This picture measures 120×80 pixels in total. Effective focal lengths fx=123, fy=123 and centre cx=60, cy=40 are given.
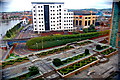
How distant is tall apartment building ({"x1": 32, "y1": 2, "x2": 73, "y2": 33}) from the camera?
461 inches

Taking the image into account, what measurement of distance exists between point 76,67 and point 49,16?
7.91 meters

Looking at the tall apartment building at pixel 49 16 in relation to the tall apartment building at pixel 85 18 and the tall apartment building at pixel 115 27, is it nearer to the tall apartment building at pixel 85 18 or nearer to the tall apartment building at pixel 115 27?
the tall apartment building at pixel 85 18

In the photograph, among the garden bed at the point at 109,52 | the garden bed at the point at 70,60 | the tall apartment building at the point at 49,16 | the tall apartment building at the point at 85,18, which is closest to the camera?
the garden bed at the point at 70,60

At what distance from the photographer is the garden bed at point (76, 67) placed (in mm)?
4751

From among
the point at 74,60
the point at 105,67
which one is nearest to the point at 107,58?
the point at 105,67

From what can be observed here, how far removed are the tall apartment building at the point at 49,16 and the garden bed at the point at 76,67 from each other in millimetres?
7164

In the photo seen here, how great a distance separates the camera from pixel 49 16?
12.0m

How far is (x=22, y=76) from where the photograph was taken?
15.1ft

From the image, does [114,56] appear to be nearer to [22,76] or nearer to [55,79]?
[55,79]

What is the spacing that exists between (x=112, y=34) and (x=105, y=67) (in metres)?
2.73

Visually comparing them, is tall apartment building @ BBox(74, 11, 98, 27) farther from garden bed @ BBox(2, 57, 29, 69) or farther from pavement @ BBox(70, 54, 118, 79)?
garden bed @ BBox(2, 57, 29, 69)

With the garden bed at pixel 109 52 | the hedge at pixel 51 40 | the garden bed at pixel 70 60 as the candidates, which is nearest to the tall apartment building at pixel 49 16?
the hedge at pixel 51 40

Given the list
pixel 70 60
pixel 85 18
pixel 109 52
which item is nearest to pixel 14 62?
pixel 70 60

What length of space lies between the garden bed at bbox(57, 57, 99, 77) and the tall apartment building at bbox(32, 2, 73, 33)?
716cm
